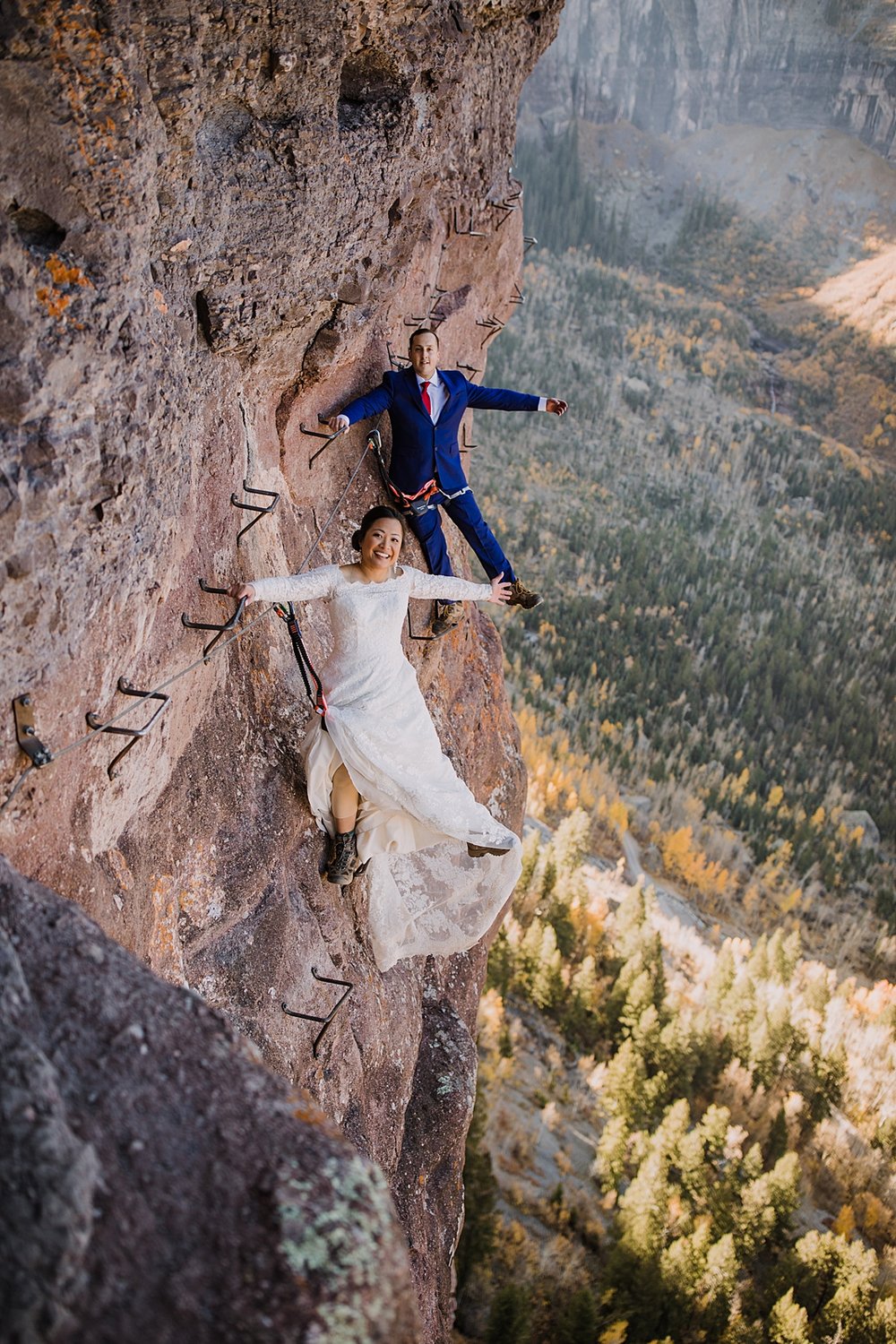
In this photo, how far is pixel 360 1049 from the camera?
712 centimetres

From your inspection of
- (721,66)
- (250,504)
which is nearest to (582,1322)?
(250,504)

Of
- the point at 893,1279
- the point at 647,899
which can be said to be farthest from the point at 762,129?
the point at 893,1279

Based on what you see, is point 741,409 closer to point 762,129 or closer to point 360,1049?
point 762,129

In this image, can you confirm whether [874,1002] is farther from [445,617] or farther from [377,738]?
[377,738]

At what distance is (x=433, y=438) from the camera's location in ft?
25.7

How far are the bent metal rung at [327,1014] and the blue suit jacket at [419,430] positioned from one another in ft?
Result: 12.5

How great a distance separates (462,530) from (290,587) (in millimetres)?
3183

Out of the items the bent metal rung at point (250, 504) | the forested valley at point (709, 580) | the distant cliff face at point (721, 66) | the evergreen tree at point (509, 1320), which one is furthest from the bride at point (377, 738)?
the distant cliff face at point (721, 66)

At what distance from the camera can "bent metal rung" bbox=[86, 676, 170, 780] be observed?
14.2ft

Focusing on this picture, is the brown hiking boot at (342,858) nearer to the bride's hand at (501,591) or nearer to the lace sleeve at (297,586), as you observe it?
the lace sleeve at (297,586)

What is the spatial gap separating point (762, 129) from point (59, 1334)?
146401 mm

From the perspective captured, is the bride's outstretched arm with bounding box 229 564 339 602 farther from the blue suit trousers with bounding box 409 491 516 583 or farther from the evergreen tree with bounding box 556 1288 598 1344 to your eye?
the evergreen tree with bounding box 556 1288 598 1344

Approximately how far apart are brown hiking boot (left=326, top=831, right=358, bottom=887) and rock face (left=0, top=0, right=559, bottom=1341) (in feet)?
0.45

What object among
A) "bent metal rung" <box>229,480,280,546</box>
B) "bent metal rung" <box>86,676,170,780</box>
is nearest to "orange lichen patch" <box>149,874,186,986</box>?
"bent metal rung" <box>86,676,170,780</box>
